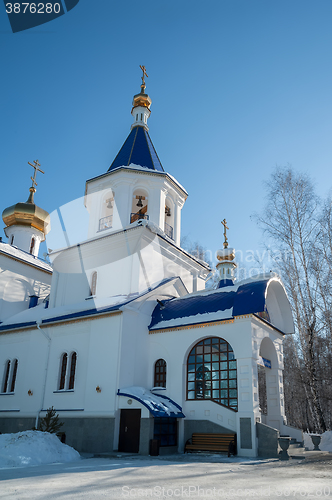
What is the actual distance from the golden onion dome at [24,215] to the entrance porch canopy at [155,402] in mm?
12710

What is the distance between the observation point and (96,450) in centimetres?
1059

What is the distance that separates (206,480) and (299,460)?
4.25 m

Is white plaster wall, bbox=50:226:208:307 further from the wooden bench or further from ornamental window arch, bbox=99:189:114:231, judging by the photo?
the wooden bench

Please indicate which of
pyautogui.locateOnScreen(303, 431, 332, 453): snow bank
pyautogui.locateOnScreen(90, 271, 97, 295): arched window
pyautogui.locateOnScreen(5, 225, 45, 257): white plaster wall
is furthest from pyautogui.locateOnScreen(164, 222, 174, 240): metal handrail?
pyautogui.locateOnScreen(5, 225, 45, 257): white plaster wall

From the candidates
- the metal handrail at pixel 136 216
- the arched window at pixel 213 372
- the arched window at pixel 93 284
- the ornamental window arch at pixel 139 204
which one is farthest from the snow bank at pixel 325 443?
the metal handrail at pixel 136 216

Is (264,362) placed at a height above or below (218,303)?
below

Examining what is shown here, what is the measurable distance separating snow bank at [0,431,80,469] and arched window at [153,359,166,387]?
3.32 m

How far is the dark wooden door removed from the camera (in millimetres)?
10242

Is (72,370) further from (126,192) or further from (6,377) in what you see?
(126,192)

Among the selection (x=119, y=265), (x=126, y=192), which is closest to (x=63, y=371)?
(x=119, y=265)

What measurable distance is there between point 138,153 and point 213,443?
36.9ft

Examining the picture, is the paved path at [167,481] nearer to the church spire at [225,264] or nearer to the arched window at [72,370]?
the arched window at [72,370]

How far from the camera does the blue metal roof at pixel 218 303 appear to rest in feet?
34.5

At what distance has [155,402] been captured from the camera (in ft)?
34.3
